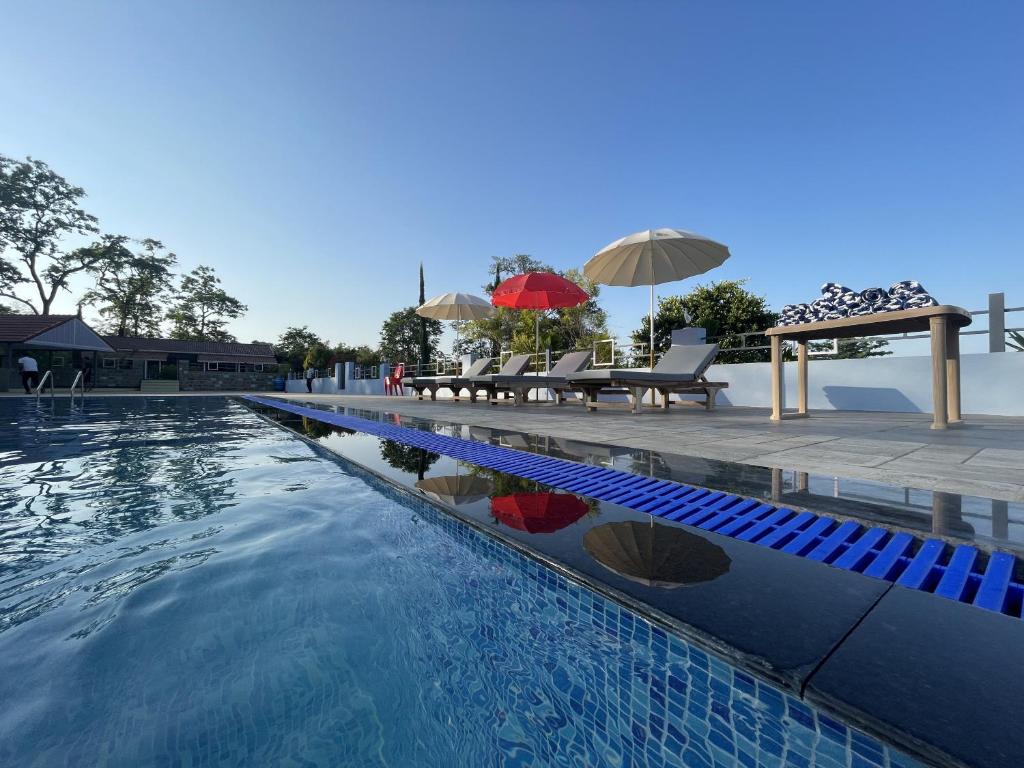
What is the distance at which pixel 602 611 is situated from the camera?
125cm

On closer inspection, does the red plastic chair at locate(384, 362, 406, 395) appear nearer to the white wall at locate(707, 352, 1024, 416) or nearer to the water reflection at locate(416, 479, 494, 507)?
the white wall at locate(707, 352, 1024, 416)

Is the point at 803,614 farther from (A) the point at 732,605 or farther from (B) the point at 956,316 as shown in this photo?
(B) the point at 956,316

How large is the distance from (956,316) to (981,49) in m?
11.4

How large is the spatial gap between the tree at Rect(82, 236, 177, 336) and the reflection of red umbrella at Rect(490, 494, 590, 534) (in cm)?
4152

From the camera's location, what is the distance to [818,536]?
163 centimetres

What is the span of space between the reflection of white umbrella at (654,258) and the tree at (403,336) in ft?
106

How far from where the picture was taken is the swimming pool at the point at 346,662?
0.90 m

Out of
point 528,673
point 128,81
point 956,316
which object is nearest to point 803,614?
point 528,673

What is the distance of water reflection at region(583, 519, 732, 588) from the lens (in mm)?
1328

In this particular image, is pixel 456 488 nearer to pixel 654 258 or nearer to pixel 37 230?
pixel 654 258

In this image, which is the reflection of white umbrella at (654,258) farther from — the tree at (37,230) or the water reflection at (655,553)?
the tree at (37,230)

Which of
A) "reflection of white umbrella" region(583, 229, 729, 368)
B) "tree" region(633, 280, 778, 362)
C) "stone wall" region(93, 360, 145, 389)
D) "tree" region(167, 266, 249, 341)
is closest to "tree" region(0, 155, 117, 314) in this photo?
"stone wall" region(93, 360, 145, 389)

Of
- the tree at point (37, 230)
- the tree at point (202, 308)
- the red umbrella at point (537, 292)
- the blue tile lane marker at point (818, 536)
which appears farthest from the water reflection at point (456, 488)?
the tree at point (202, 308)

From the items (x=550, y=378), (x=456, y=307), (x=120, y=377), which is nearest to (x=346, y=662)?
(x=550, y=378)
